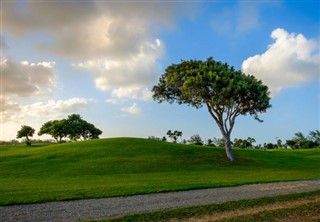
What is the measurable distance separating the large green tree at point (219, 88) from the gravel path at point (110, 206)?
92.4 feet

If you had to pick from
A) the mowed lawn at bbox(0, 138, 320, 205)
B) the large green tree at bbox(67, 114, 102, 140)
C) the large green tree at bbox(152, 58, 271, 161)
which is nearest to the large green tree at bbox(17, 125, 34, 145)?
the large green tree at bbox(67, 114, 102, 140)

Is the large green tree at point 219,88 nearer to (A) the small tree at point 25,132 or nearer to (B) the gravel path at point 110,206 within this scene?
(B) the gravel path at point 110,206

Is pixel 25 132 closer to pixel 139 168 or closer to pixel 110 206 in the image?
pixel 139 168

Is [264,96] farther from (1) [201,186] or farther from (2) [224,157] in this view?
(1) [201,186]

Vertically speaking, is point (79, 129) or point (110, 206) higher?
point (79, 129)

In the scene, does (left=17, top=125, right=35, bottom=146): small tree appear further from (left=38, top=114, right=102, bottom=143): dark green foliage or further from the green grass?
the green grass

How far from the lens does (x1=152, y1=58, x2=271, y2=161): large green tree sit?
50656mm

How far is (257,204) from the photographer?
18.5 meters

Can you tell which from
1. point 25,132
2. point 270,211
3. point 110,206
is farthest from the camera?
point 25,132

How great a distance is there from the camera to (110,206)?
62.0 feet

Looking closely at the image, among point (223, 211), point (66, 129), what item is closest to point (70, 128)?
point (66, 129)

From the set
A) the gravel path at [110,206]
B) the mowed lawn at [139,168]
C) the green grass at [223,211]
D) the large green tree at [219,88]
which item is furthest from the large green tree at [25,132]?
the green grass at [223,211]

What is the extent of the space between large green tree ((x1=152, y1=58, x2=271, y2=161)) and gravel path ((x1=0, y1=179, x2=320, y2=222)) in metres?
28.2

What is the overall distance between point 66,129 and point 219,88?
288 feet
